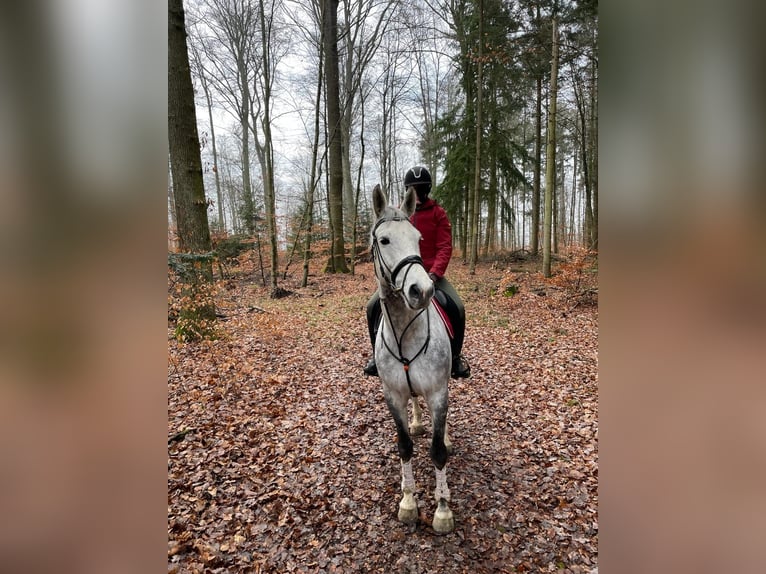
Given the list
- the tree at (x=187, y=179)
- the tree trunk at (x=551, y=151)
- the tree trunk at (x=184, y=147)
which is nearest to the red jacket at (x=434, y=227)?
the tree at (x=187, y=179)

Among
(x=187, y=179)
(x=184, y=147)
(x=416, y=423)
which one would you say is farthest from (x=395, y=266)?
(x=184, y=147)

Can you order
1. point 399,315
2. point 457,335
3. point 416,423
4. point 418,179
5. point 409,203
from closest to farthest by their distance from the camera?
point 409,203 < point 399,315 < point 418,179 < point 457,335 < point 416,423

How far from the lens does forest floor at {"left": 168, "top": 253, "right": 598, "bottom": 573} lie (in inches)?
120

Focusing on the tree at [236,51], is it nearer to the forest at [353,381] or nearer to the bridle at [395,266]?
the forest at [353,381]

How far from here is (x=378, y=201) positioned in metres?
2.95

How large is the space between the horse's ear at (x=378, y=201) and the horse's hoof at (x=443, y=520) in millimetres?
2901

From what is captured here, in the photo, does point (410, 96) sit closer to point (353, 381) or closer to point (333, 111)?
point (333, 111)

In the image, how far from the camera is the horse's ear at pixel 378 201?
2926mm

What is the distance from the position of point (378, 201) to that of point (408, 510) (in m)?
3.04

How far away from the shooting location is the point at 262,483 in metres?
3.86

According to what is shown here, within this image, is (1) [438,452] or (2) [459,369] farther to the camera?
(2) [459,369]
